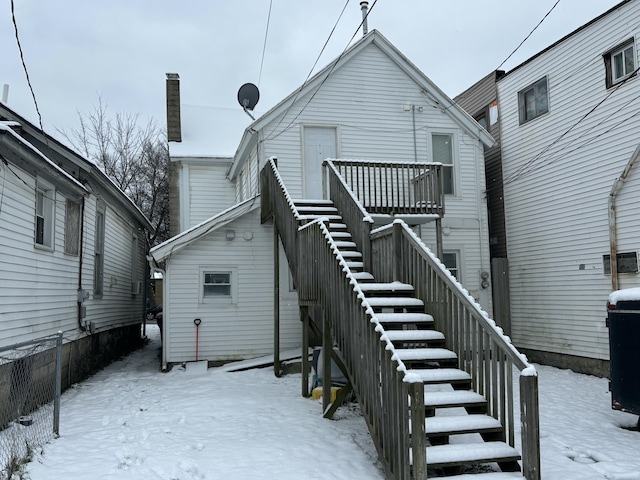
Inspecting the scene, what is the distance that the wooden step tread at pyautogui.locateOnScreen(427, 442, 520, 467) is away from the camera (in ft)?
16.3

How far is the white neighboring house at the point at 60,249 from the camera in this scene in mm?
7727

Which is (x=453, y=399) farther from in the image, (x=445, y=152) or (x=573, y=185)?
(x=445, y=152)

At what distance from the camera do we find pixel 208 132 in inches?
754

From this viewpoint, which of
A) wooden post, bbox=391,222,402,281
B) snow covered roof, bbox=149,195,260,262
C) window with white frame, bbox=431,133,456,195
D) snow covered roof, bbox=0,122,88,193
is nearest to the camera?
snow covered roof, bbox=0,122,88,193

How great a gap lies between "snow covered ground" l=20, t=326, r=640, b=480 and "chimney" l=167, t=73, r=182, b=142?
409 inches

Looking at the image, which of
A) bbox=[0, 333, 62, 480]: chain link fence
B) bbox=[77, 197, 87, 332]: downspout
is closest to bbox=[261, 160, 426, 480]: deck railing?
bbox=[0, 333, 62, 480]: chain link fence

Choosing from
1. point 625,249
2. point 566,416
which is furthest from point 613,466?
point 625,249

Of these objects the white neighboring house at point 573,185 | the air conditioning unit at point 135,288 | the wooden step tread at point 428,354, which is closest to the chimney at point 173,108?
the air conditioning unit at point 135,288

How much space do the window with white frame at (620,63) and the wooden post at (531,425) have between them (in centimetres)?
843

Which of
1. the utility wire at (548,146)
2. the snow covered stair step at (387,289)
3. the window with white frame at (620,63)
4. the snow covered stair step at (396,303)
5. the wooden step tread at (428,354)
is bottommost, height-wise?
the wooden step tread at (428,354)

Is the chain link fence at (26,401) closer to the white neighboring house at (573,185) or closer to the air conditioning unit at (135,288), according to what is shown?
the air conditioning unit at (135,288)

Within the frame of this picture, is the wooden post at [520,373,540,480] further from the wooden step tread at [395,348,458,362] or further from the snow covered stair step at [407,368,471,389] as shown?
the wooden step tread at [395,348,458,362]

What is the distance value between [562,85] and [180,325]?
1049 centimetres

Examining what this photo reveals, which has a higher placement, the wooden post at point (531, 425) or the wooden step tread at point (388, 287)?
the wooden step tread at point (388, 287)
